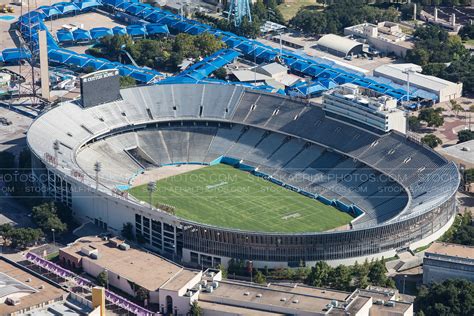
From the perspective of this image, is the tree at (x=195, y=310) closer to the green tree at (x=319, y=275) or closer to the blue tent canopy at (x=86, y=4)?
the green tree at (x=319, y=275)

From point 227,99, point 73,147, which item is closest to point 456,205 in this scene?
point 227,99

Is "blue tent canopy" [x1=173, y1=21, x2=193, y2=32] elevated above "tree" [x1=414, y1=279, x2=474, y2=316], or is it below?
below

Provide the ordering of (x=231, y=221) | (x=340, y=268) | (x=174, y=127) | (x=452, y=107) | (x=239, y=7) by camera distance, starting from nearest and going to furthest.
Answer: (x=340, y=268) → (x=231, y=221) → (x=174, y=127) → (x=452, y=107) → (x=239, y=7)

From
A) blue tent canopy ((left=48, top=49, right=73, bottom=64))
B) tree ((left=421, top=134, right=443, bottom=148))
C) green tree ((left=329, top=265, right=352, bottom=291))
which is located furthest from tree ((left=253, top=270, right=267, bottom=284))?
blue tent canopy ((left=48, top=49, right=73, bottom=64))

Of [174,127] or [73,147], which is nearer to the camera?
[73,147]

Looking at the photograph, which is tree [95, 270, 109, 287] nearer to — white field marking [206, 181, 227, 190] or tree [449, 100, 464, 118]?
white field marking [206, 181, 227, 190]

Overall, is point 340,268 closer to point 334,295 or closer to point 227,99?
point 334,295

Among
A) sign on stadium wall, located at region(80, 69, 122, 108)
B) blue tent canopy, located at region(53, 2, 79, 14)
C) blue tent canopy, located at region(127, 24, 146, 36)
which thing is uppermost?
sign on stadium wall, located at region(80, 69, 122, 108)
